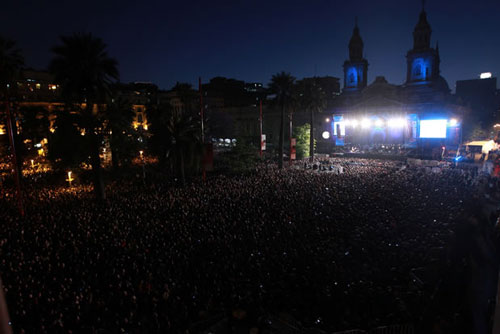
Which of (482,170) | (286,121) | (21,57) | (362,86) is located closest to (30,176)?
(21,57)

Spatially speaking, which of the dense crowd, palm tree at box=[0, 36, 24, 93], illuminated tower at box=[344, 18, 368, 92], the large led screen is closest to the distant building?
palm tree at box=[0, 36, 24, 93]

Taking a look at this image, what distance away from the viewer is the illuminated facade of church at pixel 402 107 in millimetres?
55344

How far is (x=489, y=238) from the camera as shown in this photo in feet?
49.2

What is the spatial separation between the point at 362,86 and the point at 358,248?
66797mm

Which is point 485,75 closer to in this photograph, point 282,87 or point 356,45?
point 356,45

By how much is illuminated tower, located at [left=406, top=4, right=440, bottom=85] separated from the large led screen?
1538 cm

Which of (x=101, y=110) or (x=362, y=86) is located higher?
(x=362, y=86)

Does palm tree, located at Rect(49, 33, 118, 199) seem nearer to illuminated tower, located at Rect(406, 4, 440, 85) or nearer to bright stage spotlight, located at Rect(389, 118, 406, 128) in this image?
bright stage spotlight, located at Rect(389, 118, 406, 128)

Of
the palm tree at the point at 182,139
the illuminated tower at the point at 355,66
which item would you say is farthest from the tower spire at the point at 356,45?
the palm tree at the point at 182,139

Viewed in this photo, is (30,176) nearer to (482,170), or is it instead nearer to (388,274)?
(388,274)

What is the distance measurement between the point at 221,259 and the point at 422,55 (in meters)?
63.5

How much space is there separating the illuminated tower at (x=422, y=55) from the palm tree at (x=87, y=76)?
57.6 metres

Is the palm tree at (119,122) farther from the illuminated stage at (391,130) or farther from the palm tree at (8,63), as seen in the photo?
the illuminated stage at (391,130)

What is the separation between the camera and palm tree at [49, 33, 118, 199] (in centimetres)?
2156
